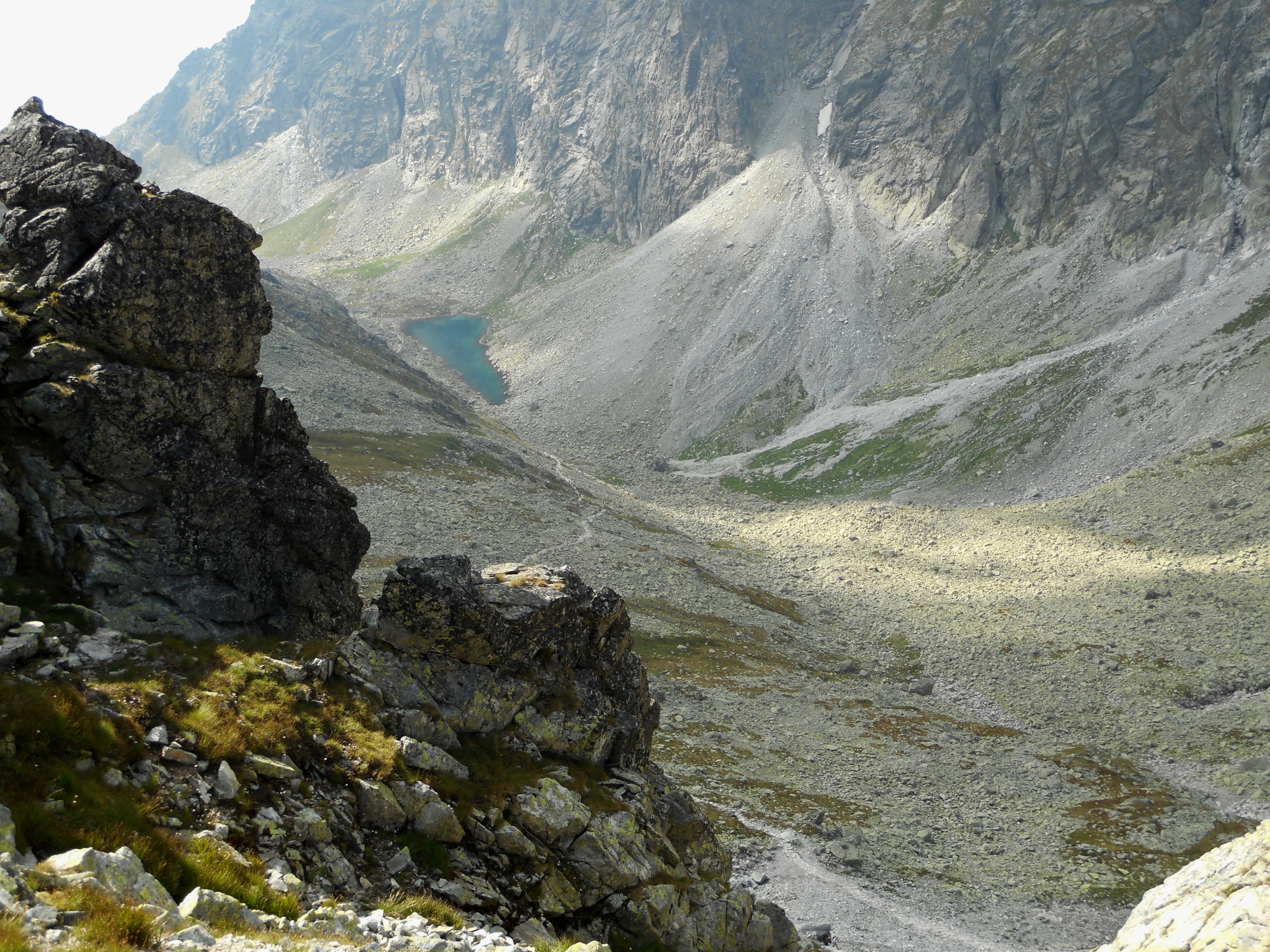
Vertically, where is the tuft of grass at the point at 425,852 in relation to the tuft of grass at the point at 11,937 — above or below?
below

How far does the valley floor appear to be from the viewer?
3441cm

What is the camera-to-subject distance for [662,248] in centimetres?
16700

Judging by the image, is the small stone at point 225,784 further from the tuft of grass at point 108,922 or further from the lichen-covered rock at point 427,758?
the tuft of grass at point 108,922

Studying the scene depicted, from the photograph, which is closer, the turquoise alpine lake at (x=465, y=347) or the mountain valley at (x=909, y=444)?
the mountain valley at (x=909, y=444)

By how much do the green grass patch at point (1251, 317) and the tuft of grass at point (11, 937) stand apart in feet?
387

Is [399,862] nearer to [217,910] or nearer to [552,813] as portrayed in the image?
[552,813]

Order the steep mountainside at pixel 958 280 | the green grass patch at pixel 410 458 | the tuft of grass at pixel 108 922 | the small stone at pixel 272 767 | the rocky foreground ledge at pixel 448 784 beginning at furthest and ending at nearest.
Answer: the steep mountainside at pixel 958 280 < the green grass patch at pixel 410 458 < the small stone at pixel 272 767 < the rocky foreground ledge at pixel 448 784 < the tuft of grass at pixel 108 922

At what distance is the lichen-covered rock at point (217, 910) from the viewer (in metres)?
9.82

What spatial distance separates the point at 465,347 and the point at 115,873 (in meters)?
170

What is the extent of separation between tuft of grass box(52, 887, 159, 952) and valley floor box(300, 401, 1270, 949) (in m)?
27.7

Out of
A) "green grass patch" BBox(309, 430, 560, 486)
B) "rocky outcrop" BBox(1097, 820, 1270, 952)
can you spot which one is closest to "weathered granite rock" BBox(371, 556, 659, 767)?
"rocky outcrop" BBox(1097, 820, 1270, 952)

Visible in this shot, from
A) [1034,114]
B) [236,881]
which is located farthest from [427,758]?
[1034,114]

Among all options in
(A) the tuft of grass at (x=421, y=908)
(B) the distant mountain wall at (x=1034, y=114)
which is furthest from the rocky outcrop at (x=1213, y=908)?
(B) the distant mountain wall at (x=1034, y=114)

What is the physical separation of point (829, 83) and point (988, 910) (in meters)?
184
